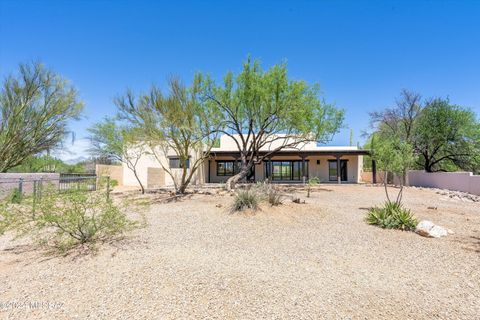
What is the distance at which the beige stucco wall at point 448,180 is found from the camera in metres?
14.6

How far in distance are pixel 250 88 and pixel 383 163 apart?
7.25 m

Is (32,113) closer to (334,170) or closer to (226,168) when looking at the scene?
(226,168)

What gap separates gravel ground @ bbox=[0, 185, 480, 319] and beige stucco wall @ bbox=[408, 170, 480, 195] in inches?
468

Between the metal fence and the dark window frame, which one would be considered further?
the dark window frame

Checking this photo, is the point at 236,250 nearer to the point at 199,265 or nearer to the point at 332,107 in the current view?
the point at 199,265

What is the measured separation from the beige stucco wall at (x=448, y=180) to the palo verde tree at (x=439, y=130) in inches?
48.7

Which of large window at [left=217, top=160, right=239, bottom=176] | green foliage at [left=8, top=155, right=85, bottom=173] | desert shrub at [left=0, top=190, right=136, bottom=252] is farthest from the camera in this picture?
large window at [left=217, top=160, right=239, bottom=176]

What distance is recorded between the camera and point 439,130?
711 inches

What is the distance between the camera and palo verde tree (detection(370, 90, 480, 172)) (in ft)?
57.5

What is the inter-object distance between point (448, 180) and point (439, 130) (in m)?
3.91

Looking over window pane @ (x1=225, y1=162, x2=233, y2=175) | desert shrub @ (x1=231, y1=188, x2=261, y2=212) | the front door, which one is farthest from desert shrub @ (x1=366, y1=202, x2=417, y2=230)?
window pane @ (x1=225, y1=162, x2=233, y2=175)

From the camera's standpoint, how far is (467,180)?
49.4 ft

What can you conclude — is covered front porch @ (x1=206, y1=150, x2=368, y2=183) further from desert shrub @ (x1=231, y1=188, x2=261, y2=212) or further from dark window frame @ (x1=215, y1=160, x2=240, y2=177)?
desert shrub @ (x1=231, y1=188, x2=261, y2=212)

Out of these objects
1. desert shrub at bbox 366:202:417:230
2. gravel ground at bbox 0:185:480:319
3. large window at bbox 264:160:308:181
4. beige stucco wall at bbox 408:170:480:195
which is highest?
large window at bbox 264:160:308:181
